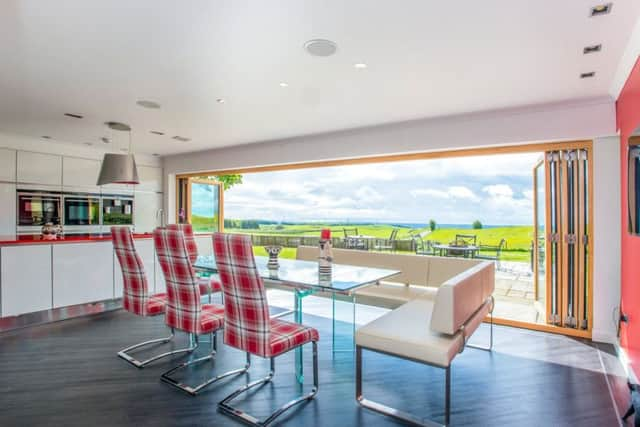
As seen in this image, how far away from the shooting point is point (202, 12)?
6.51ft

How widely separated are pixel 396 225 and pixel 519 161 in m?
3.78

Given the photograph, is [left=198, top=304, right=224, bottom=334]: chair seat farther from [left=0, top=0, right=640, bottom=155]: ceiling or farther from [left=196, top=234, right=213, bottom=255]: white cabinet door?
[left=196, top=234, right=213, bottom=255]: white cabinet door

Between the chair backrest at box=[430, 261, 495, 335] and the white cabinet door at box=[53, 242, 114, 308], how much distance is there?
3972 millimetres

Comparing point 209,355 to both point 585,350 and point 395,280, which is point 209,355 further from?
point 585,350

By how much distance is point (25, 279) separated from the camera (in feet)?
12.3

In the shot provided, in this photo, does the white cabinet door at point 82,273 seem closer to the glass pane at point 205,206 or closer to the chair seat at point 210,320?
the chair seat at point 210,320

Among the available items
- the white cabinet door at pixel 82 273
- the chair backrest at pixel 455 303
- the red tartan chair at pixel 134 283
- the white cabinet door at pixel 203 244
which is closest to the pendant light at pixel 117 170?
the white cabinet door at pixel 82 273

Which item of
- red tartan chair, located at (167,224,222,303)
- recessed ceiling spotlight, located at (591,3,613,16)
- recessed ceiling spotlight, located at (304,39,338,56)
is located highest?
recessed ceiling spotlight, located at (304,39,338,56)

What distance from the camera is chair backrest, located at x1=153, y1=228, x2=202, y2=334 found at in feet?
8.26

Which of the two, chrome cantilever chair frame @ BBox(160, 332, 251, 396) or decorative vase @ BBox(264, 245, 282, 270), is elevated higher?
decorative vase @ BBox(264, 245, 282, 270)

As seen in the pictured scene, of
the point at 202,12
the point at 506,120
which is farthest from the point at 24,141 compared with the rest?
the point at 506,120

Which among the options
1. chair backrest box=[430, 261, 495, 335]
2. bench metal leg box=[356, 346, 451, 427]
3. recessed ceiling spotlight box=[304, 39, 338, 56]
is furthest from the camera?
recessed ceiling spotlight box=[304, 39, 338, 56]

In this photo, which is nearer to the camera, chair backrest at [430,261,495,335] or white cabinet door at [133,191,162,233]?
chair backrest at [430,261,495,335]

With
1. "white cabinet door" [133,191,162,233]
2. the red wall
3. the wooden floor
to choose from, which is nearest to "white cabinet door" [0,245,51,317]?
the wooden floor
